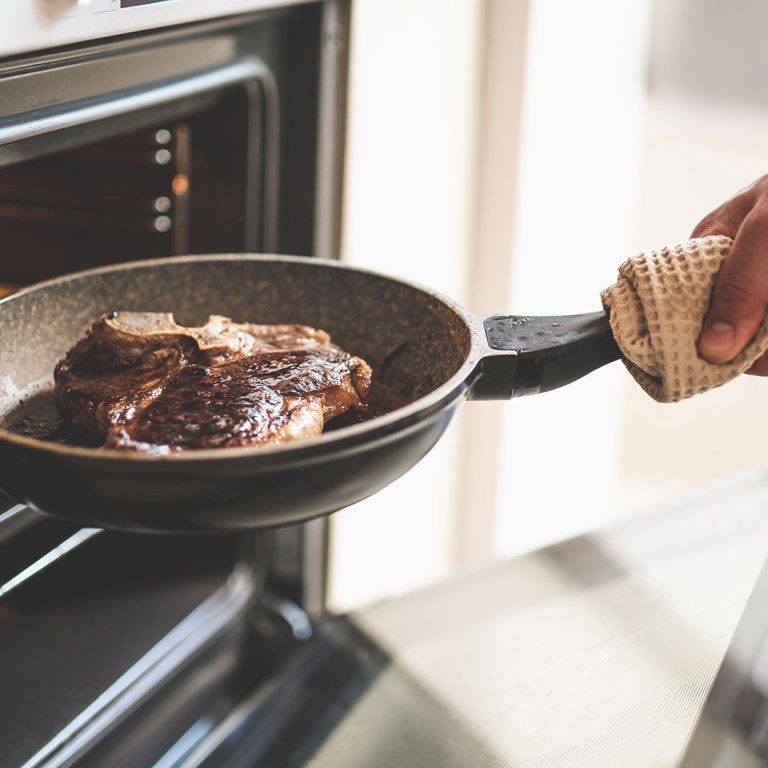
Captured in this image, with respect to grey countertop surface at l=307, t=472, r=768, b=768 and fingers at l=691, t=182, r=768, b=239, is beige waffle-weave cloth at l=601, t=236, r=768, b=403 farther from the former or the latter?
grey countertop surface at l=307, t=472, r=768, b=768

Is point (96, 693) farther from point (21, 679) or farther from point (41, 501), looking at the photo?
point (41, 501)

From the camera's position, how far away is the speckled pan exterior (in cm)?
43

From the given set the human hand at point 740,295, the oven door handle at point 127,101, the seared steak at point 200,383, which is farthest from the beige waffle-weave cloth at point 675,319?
the oven door handle at point 127,101

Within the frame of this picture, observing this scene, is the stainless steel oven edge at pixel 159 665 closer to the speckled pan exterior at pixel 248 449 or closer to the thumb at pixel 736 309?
the speckled pan exterior at pixel 248 449

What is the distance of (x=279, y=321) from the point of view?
0.72m

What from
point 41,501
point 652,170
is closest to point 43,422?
point 41,501

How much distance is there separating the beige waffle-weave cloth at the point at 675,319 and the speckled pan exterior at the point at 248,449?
0.09 meters

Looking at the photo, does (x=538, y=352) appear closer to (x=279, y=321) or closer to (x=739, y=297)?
(x=739, y=297)

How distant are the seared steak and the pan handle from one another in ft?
0.31

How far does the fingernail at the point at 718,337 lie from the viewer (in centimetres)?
52

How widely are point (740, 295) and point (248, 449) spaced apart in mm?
275

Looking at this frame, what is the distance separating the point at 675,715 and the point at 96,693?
1.61 ft

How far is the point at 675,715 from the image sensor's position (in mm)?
567

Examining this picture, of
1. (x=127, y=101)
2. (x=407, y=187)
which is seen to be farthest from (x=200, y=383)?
(x=407, y=187)
